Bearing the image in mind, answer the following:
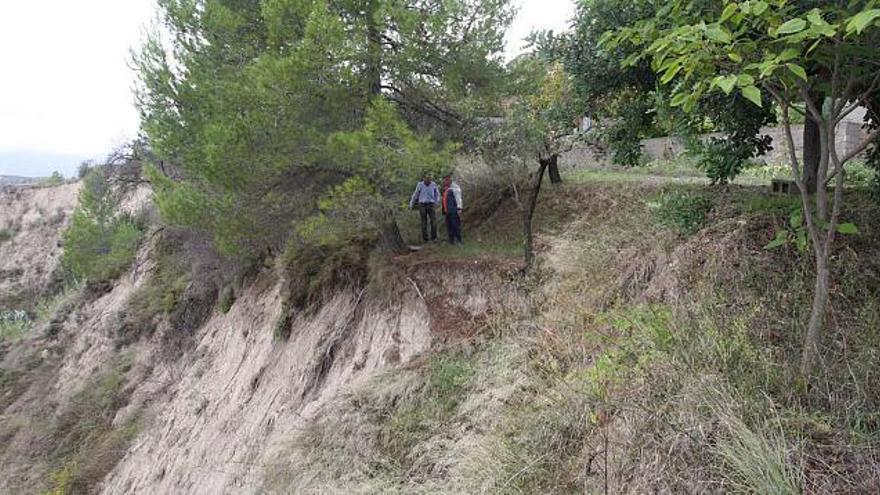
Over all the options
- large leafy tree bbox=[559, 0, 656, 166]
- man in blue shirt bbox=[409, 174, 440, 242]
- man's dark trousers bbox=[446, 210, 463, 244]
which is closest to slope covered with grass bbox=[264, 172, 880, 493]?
large leafy tree bbox=[559, 0, 656, 166]

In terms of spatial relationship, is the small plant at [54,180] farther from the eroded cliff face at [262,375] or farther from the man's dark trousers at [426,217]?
the man's dark trousers at [426,217]

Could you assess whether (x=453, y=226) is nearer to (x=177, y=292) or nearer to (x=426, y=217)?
(x=426, y=217)

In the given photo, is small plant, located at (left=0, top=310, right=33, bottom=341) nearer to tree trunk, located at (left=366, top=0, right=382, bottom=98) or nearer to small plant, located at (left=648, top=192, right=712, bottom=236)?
tree trunk, located at (left=366, top=0, right=382, bottom=98)

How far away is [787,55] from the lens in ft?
9.78

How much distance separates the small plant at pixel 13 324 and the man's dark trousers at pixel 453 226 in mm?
22836

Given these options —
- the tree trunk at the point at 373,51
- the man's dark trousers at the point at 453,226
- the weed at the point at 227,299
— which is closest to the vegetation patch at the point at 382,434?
the man's dark trousers at the point at 453,226

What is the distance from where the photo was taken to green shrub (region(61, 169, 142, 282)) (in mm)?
19375

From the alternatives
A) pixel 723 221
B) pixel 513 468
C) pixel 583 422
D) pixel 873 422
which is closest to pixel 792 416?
pixel 873 422

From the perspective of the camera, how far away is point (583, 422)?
16.5ft

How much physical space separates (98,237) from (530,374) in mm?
18270

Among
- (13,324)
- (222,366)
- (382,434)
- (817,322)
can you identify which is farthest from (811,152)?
(13,324)

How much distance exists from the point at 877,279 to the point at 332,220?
702 cm

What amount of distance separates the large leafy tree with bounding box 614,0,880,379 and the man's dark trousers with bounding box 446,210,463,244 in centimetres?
657

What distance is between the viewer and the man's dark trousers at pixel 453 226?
35.6 ft
